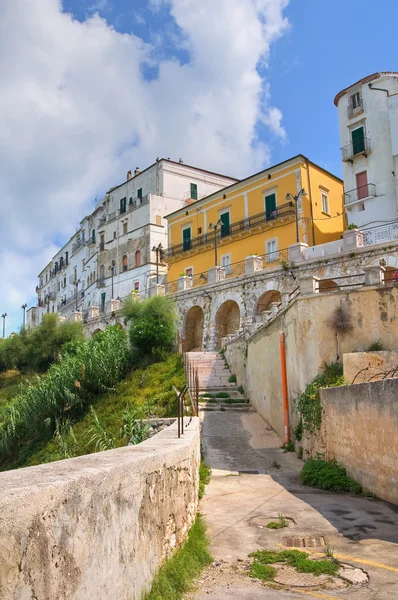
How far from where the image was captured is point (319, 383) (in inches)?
Answer: 503

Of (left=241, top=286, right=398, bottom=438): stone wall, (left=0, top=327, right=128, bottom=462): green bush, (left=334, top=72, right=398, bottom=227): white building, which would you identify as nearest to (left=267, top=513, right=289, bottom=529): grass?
(left=241, top=286, right=398, bottom=438): stone wall

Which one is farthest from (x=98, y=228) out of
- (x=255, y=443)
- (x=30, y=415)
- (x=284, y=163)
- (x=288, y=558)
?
(x=288, y=558)

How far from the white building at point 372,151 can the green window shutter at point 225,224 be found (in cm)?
873

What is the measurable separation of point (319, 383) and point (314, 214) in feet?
72.2

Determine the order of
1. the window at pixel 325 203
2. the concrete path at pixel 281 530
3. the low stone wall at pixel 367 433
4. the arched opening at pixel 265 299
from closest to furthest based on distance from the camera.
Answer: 1. the concrete path at pixel 281 530
2. the low stone wall at pixel 367 433
3. the arched opening at pixel 265 299
4. the window at pixel 325 203

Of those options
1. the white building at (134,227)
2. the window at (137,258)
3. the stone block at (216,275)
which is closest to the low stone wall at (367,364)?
the stone block at (216,275)

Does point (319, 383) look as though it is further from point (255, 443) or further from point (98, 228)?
point (98, 228)

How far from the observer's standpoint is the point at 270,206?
34.7m

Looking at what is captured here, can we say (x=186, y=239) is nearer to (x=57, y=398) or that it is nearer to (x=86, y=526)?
(x=57, y=398)

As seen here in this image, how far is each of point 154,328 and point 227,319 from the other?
15.5 ft

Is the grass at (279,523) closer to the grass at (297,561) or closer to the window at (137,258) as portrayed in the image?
the grass at (297,561)

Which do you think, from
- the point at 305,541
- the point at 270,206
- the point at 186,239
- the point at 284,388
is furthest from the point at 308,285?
the point at 186,239

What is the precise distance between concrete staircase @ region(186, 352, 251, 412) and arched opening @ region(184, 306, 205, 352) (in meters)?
6.64

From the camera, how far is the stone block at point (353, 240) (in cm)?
2319
